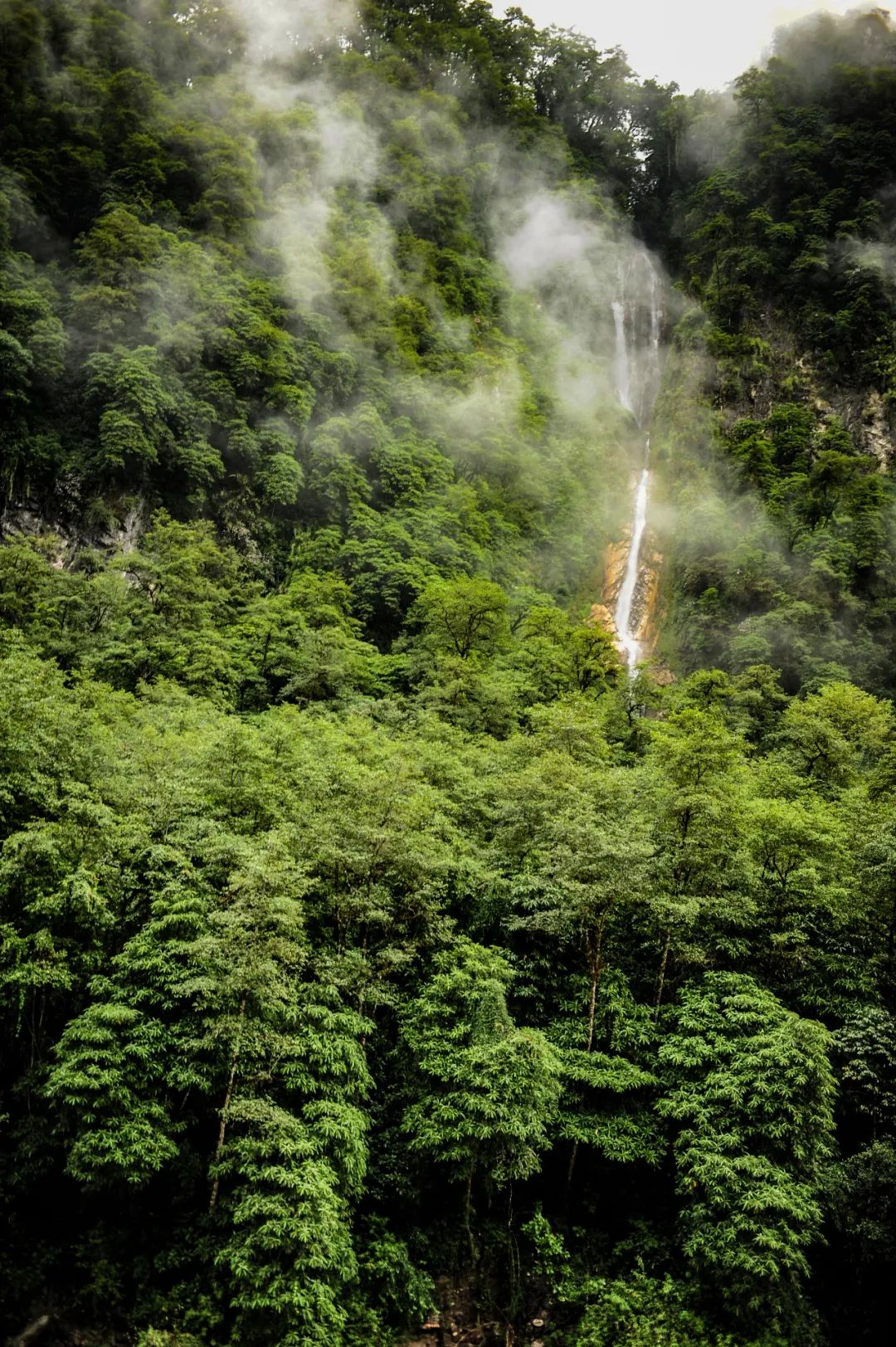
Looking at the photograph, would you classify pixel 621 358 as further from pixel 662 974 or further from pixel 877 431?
pixel 662 974

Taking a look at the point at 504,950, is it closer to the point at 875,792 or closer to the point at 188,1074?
the point at 188,1074

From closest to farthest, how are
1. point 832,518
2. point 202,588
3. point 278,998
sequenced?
1. point 278,998
2. point 202,588
3. point 832,518

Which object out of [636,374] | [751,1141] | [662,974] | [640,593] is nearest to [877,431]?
[636,374]

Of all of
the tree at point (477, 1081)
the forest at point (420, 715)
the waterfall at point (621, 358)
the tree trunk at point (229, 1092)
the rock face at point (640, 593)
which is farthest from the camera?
the waterfall at point (621, 358)

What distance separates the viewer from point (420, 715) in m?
29.0

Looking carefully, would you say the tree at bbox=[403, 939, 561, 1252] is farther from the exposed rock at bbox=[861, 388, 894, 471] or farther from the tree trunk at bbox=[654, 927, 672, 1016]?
the exposed rock at bbox=[861, 388, 894, 471]

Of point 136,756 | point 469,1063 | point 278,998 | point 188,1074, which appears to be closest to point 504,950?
point 469,1063

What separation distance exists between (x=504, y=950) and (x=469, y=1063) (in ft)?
13.7

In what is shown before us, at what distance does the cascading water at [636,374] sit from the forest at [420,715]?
0.79 metres

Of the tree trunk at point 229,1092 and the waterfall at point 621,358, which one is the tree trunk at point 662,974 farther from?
the waterfall at point 621,358

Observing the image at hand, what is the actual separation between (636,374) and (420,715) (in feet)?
197

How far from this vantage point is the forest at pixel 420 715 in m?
13.8

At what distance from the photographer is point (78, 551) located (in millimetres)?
39531

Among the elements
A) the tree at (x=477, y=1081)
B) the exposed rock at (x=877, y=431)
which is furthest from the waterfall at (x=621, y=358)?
the tree at (x=477, y=1081)
